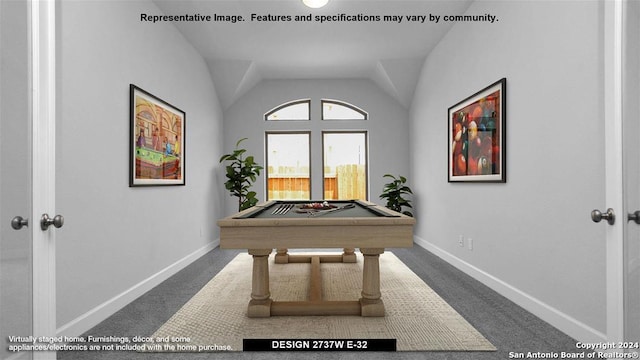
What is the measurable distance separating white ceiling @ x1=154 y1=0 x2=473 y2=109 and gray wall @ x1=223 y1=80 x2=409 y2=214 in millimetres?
166

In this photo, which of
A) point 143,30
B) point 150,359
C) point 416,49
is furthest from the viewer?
point 416,49

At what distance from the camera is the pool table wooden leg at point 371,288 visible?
2299 mm

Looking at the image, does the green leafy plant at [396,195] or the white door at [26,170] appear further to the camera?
the green leafy plant at [396,195]

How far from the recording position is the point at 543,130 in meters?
2.33

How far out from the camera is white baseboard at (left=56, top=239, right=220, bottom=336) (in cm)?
207

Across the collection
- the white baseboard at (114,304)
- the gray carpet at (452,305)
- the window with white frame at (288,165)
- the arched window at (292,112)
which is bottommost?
the gray carpet at (452,305)

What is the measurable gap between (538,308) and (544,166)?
985 millimetres

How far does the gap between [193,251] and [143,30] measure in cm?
251

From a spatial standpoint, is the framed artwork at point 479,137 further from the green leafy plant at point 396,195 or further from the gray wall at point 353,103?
the gray wall at point 353,103

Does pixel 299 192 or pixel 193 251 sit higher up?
pixel 299 192

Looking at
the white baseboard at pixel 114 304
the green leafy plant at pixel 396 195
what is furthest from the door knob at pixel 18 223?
the green leafy plant at pixel 396 195

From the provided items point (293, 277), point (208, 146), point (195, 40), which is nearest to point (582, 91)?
point (293, 277)

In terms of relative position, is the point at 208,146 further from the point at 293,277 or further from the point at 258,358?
the point at 258,358

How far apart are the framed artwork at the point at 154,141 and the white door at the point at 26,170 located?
1542 mm
